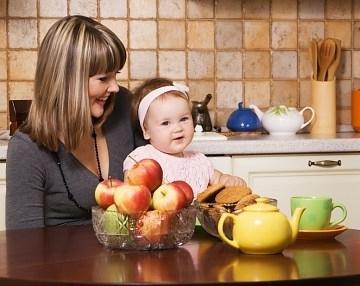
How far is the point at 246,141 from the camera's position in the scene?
124 inches

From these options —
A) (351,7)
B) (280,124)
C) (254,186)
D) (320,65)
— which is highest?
(351,7)

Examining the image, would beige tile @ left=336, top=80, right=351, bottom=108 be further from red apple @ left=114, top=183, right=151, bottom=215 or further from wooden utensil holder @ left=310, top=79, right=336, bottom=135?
red apple @ left=114, top=183, right=151, bottom=215

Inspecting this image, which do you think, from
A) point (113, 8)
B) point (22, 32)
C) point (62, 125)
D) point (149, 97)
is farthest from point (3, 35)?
point (62, 125)

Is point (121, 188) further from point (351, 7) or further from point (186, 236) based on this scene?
point (351, 7)

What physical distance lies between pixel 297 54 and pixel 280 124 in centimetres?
45

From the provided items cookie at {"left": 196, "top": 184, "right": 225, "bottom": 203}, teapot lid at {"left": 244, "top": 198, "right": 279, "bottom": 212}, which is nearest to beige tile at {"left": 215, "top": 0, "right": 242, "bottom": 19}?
cookie at {"left": 196, "top": 184, "right": 225, "bottom": 203}

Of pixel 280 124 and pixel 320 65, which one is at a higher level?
pixel 320 65

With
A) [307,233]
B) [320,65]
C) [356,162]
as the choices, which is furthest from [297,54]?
[307,233]

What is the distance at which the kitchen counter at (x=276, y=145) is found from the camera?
312cm

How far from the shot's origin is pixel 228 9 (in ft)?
12.1

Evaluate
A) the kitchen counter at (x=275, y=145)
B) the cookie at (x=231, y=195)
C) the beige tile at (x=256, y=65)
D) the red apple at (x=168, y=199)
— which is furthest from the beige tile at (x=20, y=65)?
the red apple at (x=168, y=199)

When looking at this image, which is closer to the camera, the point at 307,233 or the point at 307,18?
the point at 307,233

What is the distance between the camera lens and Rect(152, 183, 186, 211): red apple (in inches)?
68.3

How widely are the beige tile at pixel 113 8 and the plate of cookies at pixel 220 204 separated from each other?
1.83m
